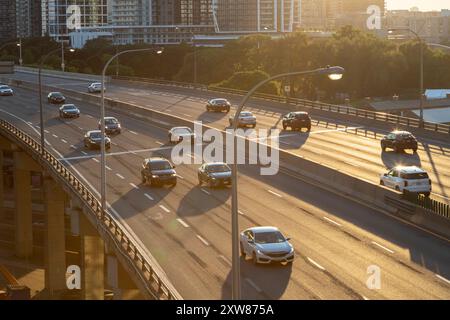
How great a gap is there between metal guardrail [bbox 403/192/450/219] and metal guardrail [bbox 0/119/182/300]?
12.4 m

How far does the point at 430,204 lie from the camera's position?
121 ft

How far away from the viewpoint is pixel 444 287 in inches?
1105

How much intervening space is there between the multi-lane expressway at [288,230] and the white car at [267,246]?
1.19 feet

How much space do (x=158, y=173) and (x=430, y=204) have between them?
16.9m

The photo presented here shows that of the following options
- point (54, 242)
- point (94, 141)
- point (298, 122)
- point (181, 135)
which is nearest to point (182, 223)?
point (94, 141)

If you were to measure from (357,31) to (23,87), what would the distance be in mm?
65217

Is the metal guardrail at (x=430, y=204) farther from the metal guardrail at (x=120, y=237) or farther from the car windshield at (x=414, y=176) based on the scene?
the metal guardrail at (x=120, y=237)

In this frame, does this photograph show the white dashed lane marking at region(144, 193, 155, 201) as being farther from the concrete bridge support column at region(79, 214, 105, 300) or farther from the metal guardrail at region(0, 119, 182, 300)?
the concrete bridge support column at region(79, 214, 105, 300)

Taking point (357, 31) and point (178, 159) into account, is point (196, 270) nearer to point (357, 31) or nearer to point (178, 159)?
point (178, 159)

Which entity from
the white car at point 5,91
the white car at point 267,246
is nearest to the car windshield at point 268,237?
the white car at point 267,246

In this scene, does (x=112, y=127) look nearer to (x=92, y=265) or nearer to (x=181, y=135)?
(x=181, y=135)

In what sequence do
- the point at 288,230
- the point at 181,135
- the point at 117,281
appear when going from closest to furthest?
1. the point at 117,281
2. the point at 288,230
3. the point at 181,135
